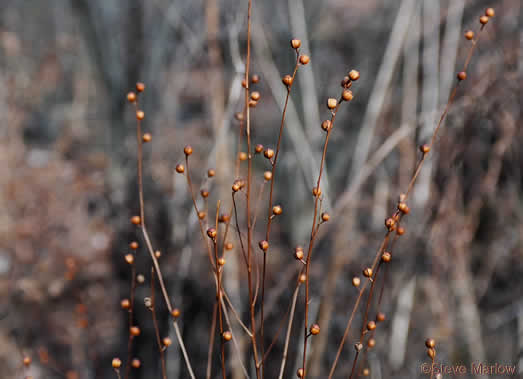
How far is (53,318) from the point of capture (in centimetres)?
290

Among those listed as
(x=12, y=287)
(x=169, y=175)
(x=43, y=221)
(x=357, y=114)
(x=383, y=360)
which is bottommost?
(x=383, y=360)

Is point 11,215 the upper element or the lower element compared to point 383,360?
upper

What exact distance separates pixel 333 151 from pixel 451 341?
2.45 m

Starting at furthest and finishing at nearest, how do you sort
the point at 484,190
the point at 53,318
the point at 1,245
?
1. the point at 1,245
2. the point at 53,318
3. the point at 484,190

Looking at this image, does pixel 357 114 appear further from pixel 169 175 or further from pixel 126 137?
pixel 126 137

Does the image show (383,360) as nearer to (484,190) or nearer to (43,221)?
(484,190)

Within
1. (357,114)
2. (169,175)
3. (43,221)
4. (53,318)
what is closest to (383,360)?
(53,318)

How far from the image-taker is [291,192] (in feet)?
7.45

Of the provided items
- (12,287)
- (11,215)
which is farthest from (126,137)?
(11,215)

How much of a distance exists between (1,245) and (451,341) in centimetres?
357

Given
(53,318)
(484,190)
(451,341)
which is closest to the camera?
(451,341)

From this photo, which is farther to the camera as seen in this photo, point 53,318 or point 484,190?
point 53,318

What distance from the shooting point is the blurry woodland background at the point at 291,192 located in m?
1.62

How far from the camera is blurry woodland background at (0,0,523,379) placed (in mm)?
1621
